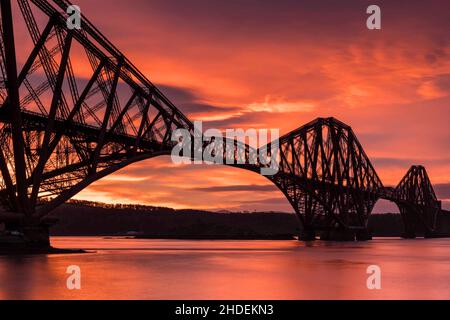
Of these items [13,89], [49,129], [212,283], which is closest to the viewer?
[212,283]

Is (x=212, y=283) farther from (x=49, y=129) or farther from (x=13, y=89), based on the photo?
(x=49, y=129)

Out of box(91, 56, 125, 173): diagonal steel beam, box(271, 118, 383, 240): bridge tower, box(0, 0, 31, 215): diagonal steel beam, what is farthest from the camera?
box(271, 118, 383, 240): bridge tower

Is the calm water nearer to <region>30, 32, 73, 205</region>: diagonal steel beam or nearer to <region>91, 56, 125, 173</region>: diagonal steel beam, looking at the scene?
<region>30, 32, 73, 205</region>: diagonal steel beam

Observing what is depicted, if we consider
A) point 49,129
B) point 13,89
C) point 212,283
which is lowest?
point 212,283

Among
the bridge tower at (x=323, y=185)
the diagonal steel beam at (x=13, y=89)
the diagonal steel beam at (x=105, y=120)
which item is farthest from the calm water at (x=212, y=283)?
the bridge tower at (x=323, y=185)

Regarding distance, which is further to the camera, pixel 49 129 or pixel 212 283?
pixel 49 129

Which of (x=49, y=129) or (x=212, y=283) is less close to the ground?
(x=49, y=129)

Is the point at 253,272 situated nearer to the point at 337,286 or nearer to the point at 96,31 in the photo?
the point at 337,286

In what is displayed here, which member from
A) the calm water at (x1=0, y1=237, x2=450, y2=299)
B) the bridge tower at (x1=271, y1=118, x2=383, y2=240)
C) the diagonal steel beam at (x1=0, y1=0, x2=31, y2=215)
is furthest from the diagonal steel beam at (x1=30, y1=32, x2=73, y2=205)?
the bridge tower at (x1=271, y1=118, x2=383, y2=240)

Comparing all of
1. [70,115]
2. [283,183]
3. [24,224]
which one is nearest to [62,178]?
[70,115]

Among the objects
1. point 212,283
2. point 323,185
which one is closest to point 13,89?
point 212,283

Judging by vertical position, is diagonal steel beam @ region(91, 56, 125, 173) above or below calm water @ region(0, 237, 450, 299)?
above
